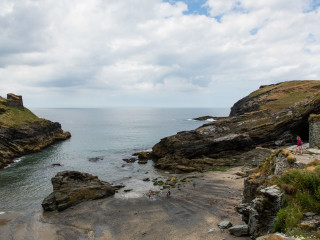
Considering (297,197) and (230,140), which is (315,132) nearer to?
(297,197)

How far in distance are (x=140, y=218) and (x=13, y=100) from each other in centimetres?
9198

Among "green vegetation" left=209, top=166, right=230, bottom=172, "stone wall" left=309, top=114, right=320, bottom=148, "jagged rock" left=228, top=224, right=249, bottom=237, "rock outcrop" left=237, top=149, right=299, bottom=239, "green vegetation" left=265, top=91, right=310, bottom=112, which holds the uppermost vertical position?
"green vegetation" left=265, top=91, right=310, bottom=112

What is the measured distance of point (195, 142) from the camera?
55.6 metres

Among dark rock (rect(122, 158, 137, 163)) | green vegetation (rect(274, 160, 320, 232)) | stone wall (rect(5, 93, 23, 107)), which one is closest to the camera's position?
green vegetation (rect(274, 160, 320, 232))

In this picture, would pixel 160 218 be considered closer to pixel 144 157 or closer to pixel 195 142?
pixel 195 142

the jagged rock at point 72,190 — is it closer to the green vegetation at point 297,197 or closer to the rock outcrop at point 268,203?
the rock outcrop at point 268,203

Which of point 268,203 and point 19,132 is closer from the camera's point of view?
point 268,203

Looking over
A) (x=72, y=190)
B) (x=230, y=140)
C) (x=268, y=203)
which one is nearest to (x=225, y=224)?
(x=268, y=203)

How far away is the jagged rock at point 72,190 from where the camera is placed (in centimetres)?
3100

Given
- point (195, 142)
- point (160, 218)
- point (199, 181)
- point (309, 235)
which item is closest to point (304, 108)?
point (195, 142)

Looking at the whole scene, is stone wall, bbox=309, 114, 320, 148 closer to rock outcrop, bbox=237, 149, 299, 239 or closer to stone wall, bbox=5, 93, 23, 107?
rock outcrop, bbox=237, 149, 299, 239

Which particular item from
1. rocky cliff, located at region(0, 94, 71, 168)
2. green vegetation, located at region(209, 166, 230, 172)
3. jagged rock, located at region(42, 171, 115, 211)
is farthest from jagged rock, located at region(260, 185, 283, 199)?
rocky cliff, located at region(0, 94, 71, 168)

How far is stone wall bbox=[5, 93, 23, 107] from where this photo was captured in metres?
90.0

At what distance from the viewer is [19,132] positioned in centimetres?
7175
